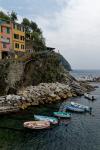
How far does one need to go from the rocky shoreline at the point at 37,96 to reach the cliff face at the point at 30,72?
7.79ft

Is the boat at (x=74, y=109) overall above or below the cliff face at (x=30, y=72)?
Answer: below

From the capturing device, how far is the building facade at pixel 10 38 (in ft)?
273

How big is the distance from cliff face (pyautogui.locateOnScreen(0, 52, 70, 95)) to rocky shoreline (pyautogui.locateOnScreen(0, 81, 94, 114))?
237 cm

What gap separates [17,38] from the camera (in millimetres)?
90438

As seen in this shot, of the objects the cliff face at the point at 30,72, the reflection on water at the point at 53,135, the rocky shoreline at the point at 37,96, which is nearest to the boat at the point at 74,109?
the reflection on water at the point at 53,135

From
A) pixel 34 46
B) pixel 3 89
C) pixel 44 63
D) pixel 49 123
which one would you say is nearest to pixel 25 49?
pixel 34 46

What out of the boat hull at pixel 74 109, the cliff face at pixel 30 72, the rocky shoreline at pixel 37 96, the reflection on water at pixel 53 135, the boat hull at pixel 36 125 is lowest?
the reflection on water at pixel 53 135

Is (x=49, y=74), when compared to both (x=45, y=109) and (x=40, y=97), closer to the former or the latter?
(x=40, y=97)

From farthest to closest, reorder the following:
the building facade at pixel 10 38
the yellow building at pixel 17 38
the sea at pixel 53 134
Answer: the yellow building at pixel 17 38, the building facade at pixel 10 38, the sea at pixel 53 134

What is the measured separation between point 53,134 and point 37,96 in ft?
88.8

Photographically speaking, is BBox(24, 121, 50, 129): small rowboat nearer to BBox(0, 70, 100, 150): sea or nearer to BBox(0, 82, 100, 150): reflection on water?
BBox(0, 70, 100, 150): sea

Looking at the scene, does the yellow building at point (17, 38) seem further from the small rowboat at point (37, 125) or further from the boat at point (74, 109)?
the small rowboat at point (37, 125)

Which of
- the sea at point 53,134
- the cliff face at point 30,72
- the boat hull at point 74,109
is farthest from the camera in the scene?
the cliff face at point 30,72

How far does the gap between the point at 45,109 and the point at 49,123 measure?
1472 centimetres
